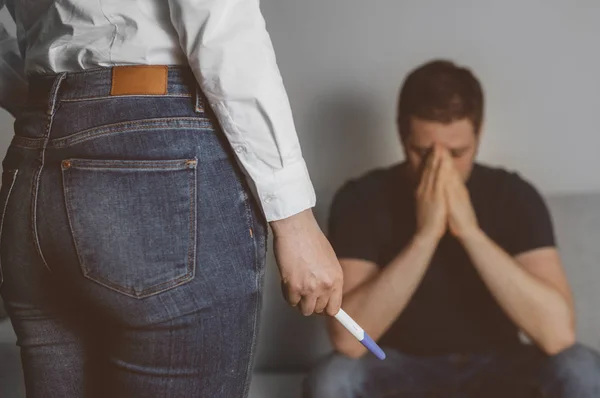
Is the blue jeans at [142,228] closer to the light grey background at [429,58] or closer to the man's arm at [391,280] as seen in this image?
the man's arm at [391,280]

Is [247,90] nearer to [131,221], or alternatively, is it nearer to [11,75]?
[131,221]

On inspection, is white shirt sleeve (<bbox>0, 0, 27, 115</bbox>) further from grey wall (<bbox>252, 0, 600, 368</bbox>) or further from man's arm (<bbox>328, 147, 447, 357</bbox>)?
grey wall (<bbox>252, 0, 600, 368</bbox>)

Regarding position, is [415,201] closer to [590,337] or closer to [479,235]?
[479,235]

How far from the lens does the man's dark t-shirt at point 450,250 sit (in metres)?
1.58

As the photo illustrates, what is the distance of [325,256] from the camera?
0.56 meters

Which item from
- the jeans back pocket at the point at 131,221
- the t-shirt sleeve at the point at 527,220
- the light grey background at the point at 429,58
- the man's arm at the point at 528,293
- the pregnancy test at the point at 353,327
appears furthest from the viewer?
the light grey background at the point at 429,58

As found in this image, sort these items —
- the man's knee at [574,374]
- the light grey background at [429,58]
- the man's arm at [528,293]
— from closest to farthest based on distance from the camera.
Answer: the man's knee at [574,374], the man's arm at [528,293], the light grey background at [429,58]

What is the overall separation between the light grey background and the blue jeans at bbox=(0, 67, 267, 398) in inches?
46.5

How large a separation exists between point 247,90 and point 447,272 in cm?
118

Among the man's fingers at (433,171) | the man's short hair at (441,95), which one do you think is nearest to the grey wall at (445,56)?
the man's short hair at (441,95)

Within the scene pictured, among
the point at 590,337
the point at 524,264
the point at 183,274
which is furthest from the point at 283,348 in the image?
the point at 183,274

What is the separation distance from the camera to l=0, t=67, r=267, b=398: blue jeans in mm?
509

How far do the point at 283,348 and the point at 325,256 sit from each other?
1.27 meters

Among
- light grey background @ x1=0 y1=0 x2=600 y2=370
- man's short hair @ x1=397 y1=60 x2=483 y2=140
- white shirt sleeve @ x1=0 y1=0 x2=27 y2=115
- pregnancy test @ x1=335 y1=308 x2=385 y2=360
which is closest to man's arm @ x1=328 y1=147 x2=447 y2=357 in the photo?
man's short hair @ x1=397 y1=60 x2=483 y2=140
